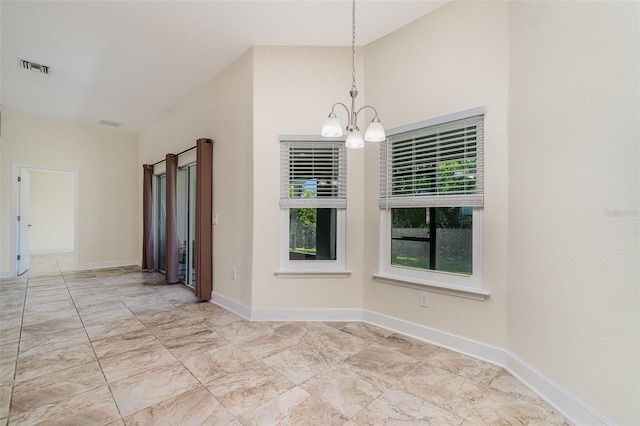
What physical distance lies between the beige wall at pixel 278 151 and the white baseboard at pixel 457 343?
0.09m

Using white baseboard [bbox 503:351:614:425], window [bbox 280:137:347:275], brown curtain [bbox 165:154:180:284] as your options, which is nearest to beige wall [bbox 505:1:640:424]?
white baseboard [bbox 503:351:614:425]

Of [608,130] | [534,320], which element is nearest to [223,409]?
[534,320]

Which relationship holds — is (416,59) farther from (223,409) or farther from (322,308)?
(223,409)

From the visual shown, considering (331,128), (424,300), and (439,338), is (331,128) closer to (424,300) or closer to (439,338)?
(424,300)

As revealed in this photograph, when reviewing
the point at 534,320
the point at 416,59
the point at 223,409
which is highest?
the point at 416,59

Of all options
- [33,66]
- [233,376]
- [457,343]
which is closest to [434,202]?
[457,343]

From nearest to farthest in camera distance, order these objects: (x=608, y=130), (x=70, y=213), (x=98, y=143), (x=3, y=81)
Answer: (x=608, y=130), (x=3, y=81), (x=98, y=143), (x=70, y=213)

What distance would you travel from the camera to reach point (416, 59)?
9.16ft

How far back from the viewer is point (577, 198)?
69.2 inches

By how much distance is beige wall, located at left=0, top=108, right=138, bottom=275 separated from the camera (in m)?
5.32

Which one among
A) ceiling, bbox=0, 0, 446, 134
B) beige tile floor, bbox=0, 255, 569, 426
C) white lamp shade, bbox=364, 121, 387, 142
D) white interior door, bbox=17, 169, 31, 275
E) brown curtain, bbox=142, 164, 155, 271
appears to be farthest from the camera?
brown curtain, bbox=142, 164, 155, 271

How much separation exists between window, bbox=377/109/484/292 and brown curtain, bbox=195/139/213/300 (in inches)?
92.3

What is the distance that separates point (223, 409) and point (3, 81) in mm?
5408

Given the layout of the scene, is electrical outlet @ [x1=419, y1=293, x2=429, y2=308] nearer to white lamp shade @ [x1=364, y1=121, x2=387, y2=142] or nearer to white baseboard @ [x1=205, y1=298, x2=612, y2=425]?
white baseboard @ [x1=205, y1=298, x2=612, y2=425]
